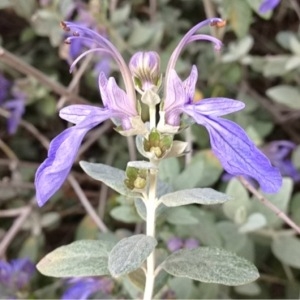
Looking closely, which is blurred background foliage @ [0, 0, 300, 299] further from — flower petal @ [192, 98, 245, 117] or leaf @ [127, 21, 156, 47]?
flower petal @ [192, 98, 245, 117]

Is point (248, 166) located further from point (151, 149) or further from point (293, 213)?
point (293, 213)

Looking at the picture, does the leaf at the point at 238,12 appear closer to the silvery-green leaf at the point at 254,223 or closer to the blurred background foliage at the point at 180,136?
the blurred background foliage at the point at 180,136

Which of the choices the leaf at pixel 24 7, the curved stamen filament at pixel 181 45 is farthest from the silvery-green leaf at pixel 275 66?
the curved stamen filament at pixel 181 45

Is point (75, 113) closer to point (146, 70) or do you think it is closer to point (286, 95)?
point (146, 70)

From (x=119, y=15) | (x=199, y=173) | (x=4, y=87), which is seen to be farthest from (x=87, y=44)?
(x=199, y=173)

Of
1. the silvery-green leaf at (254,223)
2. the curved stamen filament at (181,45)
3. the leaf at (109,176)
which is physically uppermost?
the curved stamen filament at (181,45)

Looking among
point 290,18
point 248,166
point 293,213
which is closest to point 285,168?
point 293,213
